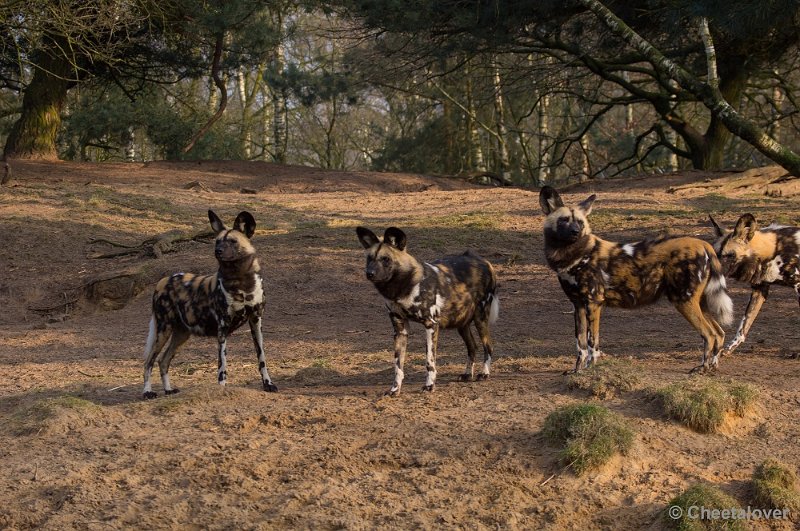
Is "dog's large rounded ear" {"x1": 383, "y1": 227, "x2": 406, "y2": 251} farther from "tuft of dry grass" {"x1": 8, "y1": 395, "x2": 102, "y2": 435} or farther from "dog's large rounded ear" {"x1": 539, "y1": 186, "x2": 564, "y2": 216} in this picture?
"tuft of dry grass" {"x1": 8, "y1": 395, "x2": 102, "y2": 435}

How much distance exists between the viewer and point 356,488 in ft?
16.7

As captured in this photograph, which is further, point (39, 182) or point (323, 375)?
point (39, 182)

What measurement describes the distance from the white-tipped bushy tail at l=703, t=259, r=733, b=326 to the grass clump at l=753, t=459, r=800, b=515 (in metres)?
2.30

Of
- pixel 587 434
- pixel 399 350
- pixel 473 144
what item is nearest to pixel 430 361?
pixel 399 350

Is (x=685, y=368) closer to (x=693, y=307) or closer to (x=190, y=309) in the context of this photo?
(x=693, y=307)

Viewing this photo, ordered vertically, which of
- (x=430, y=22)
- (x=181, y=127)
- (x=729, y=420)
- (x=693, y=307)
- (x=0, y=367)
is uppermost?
(x=430, y=22)

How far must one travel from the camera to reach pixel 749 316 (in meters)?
8.12

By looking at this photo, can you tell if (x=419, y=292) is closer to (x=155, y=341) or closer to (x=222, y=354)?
(x=222, y=354)

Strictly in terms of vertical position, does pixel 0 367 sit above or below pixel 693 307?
below

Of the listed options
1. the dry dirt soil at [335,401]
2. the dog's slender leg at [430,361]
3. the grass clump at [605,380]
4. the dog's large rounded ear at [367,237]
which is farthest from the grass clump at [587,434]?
the dog's large rounded ear at [367,237]

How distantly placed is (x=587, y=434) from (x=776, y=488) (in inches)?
39.2

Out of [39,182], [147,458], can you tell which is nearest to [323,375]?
[147,458]

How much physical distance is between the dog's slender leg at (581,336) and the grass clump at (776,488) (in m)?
2.14

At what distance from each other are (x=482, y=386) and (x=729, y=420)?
70.4 inches
